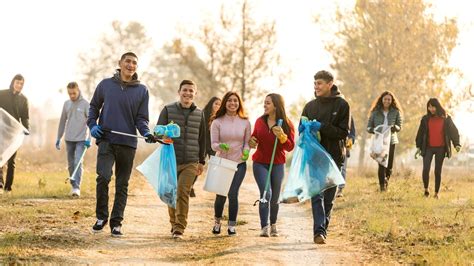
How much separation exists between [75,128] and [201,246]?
18.9 feet

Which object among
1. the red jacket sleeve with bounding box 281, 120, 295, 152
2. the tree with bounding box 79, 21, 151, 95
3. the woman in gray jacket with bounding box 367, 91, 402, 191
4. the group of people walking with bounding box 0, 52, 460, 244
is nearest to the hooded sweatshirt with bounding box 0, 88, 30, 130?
the group of people walking with bounding box 0, 52, 460, 244

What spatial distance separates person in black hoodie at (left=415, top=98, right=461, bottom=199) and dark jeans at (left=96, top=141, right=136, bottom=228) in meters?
7.59

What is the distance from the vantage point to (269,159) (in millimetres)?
10156

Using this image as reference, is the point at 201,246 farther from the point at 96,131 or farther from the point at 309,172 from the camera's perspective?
the point at 96,131

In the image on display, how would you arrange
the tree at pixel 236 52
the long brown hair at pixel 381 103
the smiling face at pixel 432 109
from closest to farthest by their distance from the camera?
the smiling face at pixel 432 109 < the long brown hair at pixel 381 103 < the tree at pixel 236 52

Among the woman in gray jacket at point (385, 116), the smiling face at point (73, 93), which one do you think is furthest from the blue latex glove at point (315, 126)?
the woman in gray jacket at point (385, 116)

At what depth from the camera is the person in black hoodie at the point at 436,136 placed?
14945 mm

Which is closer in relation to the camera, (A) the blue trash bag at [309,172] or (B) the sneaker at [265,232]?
(A) the blue trash bag at [309,172]

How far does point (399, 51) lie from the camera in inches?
1205

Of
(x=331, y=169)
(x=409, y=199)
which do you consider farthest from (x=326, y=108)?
(x=409, y=199)

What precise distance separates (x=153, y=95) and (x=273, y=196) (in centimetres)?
6870

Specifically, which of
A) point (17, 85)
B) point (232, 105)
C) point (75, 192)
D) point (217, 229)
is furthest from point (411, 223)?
point (17, 85)

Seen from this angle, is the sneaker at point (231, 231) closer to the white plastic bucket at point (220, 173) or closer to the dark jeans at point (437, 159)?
the white plastic bucket at point (220, 173)

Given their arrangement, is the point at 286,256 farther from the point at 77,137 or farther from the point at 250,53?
the point at 250,53
